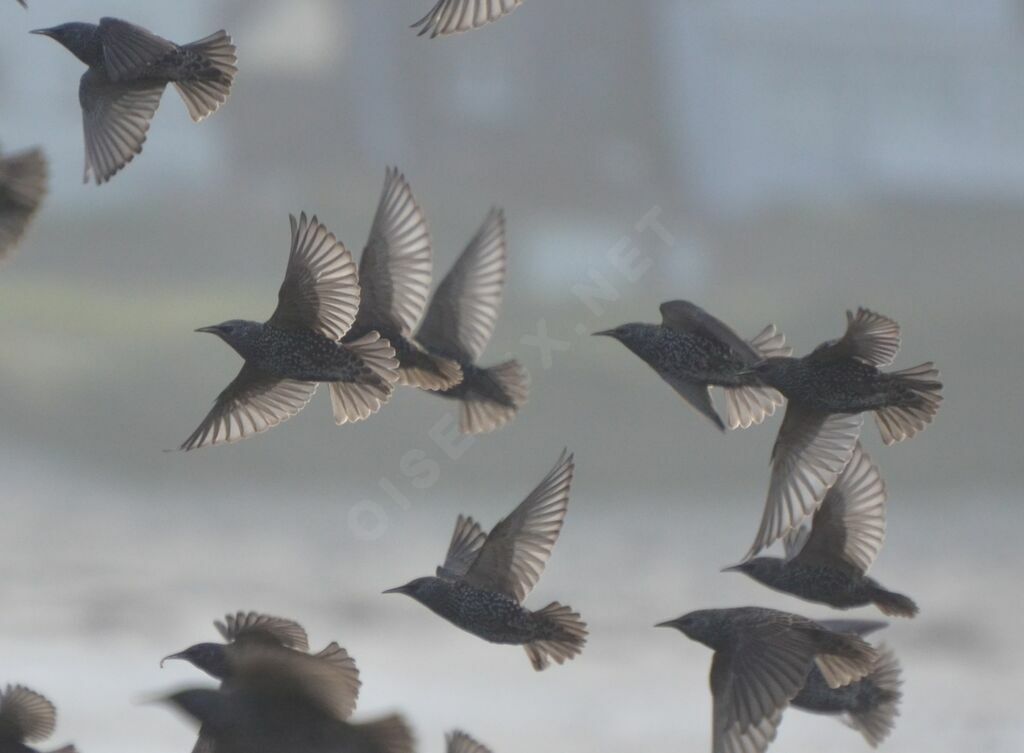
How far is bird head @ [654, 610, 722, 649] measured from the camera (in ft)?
1.99

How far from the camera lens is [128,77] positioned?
1.92ft

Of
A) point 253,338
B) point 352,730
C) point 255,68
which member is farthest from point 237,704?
point 255,68

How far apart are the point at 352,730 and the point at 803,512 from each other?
207 millimetres

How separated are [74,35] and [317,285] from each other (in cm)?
14

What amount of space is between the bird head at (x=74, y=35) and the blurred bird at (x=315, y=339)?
0.11 m

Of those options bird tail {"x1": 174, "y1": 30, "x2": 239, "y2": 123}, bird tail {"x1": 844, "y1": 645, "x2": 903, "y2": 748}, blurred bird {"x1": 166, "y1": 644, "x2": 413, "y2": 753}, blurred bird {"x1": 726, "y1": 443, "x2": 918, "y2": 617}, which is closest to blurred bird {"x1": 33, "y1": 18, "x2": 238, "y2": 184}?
bird tail {"x1": 174, "y1": 30, "x2": 239, "y2": 123}

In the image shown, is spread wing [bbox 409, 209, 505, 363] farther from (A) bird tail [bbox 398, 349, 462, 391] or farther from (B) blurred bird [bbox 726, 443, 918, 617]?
(B) blurred bird [bbox 726, 443, 918, 617]

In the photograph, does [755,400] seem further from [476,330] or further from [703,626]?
[476,330]

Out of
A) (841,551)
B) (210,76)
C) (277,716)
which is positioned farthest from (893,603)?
Result: (210,76)

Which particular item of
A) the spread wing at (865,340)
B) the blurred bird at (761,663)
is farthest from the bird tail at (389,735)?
the spread wing at (865,340)

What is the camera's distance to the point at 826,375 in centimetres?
58

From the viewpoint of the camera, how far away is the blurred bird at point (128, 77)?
58cm

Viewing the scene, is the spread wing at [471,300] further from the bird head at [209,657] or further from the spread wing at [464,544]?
the bird head at [209,657]

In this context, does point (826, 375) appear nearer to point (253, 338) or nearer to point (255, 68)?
point (253, 338)
